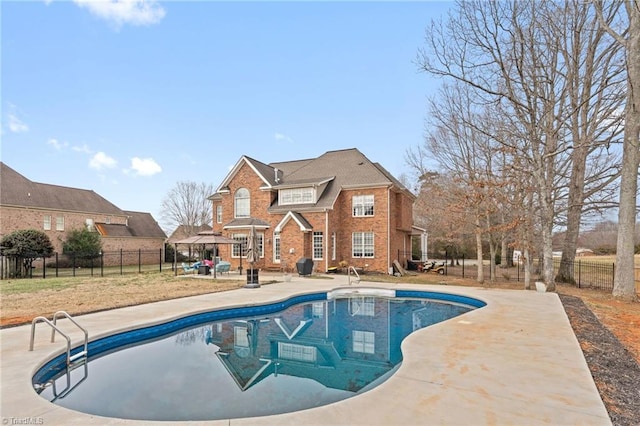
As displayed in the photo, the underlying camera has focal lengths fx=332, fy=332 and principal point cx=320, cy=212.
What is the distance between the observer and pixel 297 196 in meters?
23.0

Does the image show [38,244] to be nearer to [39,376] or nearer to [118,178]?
[118,178]

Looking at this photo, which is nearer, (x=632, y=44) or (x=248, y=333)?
(x=248, y=333)

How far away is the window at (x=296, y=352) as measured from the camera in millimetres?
7109

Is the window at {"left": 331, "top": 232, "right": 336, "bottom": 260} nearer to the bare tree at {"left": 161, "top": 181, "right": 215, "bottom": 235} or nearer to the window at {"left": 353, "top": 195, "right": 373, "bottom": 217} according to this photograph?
the window at {"left": 353, "top": 195, "right": 373, "bottom": 217}

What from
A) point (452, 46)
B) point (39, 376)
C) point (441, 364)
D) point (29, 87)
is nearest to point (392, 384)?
point (441, 364)

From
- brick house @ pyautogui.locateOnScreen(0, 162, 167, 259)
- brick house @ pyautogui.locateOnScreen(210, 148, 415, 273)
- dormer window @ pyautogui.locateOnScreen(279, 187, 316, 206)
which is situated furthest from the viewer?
brick house @ pyautogui.locateOnScreen(0, 162, 167, 259)

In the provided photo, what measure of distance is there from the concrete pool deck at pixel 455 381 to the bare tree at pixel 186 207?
38.0 meters

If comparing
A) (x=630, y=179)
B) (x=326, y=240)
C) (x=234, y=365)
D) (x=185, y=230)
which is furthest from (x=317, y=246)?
(x=185, y=230)

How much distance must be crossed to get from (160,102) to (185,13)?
831cm

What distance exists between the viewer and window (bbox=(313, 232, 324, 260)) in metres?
21.6

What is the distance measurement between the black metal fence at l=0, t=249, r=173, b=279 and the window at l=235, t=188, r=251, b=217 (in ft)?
19.8

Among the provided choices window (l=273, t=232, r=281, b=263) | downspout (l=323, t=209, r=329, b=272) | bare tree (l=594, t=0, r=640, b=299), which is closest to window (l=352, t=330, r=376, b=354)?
bare tree (l=594, t=0, r=640, b=299)

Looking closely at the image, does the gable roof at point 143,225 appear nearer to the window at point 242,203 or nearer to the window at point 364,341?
the window at point 242,203

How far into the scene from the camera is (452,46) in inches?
577
